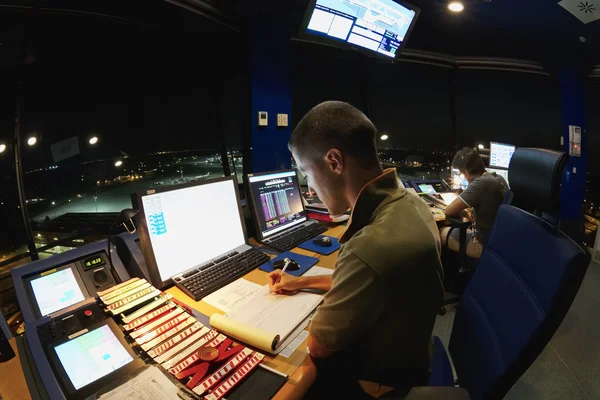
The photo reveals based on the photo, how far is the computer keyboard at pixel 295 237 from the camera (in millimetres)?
1648

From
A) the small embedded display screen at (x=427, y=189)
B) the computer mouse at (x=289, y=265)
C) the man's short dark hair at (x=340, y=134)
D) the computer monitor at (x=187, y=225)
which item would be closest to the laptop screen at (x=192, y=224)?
the computer monitor at (x=187, y=225)

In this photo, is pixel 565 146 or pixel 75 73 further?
pixel 565 146

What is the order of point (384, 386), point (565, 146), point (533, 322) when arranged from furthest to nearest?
1. point (565, 146)
2. point (384, 386)
3. point (533, 322)

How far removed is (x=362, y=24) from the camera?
2.53 meters

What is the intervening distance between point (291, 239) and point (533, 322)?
121 cm

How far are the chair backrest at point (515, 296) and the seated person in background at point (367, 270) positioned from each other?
8.7 inches

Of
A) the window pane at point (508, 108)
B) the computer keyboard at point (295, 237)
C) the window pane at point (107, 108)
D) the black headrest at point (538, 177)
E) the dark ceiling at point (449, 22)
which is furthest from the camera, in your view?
the window pane at point (508, 108)

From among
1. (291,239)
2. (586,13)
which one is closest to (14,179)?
(291,239)

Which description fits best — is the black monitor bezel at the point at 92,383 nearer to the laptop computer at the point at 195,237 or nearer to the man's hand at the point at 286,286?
the laptop computer at the point at 195,237

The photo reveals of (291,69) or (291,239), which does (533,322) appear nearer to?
(291,239)

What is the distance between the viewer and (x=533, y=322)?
746 mm

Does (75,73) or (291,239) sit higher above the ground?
(75,73)

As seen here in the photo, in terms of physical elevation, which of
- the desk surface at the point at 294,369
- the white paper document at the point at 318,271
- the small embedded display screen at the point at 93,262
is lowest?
the desk surface at the point at 294,369

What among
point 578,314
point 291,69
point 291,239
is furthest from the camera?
point 291,69
